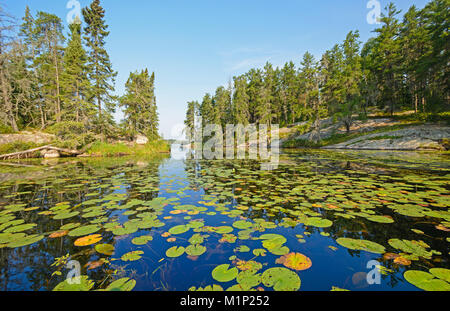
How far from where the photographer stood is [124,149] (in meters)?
21.1

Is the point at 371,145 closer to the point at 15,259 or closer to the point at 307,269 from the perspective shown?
the point at 307,269

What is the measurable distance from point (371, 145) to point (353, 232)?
23.3 metres

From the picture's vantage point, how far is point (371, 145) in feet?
65.5

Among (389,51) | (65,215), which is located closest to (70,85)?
(65,215)

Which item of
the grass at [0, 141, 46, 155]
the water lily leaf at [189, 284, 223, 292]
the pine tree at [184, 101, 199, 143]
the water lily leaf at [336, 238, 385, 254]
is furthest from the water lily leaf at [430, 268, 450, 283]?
the pine tree at [184, 101, 199, 143]

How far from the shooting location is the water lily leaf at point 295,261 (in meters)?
1.92

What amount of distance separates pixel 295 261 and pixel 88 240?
2.93m

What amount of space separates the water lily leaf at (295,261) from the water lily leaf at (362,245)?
2.44 ft

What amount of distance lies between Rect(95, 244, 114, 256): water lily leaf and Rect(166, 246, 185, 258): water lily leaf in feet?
2.58

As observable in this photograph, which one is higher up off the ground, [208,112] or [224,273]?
[208,112]

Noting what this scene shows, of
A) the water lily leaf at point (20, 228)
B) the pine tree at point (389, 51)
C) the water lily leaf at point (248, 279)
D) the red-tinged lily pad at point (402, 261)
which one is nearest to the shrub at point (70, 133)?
the water lily leaf at point (20, 228)

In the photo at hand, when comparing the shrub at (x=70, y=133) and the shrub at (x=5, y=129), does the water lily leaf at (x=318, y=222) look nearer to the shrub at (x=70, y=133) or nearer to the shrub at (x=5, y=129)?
the shrub at (x=70, y=133)

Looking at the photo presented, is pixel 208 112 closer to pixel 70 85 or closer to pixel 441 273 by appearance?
pixel 70 85
